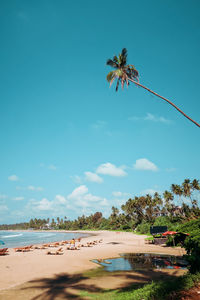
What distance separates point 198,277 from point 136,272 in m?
6.62

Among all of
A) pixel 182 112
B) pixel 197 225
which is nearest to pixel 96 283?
pixel 182 112

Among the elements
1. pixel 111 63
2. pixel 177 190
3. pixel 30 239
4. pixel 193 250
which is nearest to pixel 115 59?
pixel 111 63

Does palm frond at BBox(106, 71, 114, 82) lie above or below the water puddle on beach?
above

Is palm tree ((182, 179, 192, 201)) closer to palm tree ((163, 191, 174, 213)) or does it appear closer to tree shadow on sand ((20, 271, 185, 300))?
palm tree ((163, 191, 174, 213))

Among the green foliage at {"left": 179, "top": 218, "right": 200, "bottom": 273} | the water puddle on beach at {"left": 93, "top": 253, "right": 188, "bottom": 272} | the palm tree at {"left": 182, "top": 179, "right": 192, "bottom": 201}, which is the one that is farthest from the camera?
the palm tree at {"left": 182, "top": 179, "right": 192, "bottom": 201}

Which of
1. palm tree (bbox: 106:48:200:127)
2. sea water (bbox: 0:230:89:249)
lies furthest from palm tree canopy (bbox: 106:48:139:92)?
sea water (bbox: 0:230:89:249)

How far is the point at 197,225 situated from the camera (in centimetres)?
2072

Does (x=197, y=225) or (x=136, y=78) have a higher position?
(x=136, y=78)

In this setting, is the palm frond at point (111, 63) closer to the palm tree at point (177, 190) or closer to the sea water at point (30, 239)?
the sea water at point (30, 239)

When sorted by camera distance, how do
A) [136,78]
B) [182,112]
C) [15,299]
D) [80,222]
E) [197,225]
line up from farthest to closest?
1. [80,222]
2. [197,225]
3. [136,78]
4. [182,112]
5. [15,299]

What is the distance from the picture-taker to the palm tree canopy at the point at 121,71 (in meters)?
14.7

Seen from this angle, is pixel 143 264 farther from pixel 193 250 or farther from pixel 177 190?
pixel 177 190

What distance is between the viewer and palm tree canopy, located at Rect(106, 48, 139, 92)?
580 inches

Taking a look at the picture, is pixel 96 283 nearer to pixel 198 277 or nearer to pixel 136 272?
pixel 136 272
